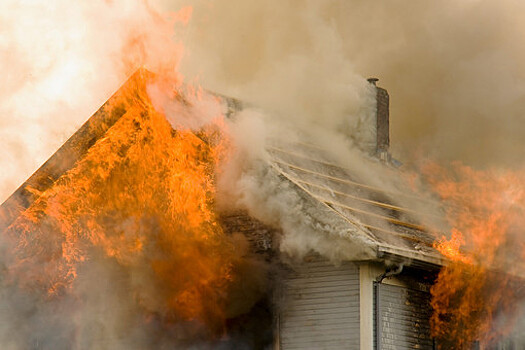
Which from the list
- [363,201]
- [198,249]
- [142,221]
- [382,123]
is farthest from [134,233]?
→ [382,123]

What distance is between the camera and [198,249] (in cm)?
1499

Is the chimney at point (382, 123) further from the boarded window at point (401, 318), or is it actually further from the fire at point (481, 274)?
the boarded window at point (401, 318)

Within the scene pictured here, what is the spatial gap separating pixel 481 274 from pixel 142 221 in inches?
190

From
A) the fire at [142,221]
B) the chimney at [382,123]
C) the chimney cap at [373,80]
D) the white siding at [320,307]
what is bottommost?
the white siding at [320,307]

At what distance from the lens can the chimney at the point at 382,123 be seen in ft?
64.9

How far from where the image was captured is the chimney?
64.9 ft

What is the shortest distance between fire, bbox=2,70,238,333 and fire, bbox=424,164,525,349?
3.06 metres

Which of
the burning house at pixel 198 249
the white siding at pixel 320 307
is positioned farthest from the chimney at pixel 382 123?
the white siding at pixel 320 307

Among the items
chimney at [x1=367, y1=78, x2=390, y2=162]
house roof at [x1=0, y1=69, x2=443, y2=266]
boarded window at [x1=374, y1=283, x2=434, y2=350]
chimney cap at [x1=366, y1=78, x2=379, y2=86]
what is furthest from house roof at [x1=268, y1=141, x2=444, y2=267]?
chimney cap at [x1=366, y1=78, x2=379, y2=86]

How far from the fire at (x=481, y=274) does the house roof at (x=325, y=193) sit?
21.5 inches

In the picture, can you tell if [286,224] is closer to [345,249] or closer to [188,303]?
[345,249]

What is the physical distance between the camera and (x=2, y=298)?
54.9 ft

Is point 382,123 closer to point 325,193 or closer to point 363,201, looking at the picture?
point 363,201

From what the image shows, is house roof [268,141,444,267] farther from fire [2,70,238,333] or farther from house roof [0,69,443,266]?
fire [2,70,238,333]
